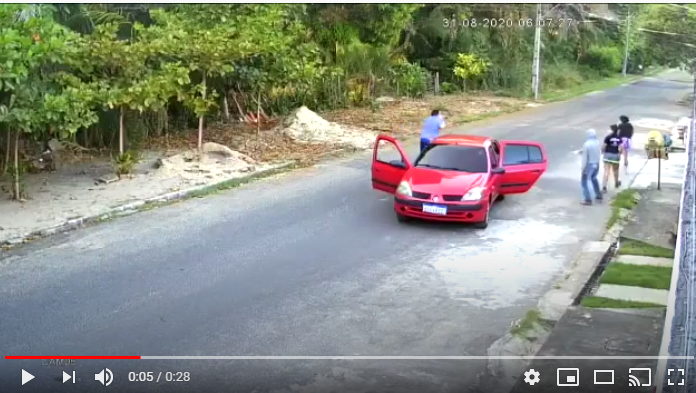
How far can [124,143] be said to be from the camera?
46.1ft

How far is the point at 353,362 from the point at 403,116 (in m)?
13.6

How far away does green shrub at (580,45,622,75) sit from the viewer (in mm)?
8680

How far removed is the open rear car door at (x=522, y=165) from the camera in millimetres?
10406

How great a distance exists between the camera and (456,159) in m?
10.0

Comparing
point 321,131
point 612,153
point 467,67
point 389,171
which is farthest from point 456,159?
point 467,67

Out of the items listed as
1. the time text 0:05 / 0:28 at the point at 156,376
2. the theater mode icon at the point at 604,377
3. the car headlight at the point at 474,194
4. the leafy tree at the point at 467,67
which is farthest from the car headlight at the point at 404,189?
the leafy tree at the point at 467,67

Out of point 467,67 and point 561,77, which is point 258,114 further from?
point 561,77

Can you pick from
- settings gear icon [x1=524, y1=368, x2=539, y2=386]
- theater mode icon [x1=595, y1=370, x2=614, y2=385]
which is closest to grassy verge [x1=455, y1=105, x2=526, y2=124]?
settings gear icon [x1=524, y1=368, x2=539, y2=386]

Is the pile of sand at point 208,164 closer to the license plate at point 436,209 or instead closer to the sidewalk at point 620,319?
the license plate at point 436,209

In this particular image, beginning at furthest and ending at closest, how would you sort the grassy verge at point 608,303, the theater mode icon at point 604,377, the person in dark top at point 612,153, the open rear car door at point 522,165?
the person in dark top at point 612,153 < the open rear car door at point 522,165 < the grassy verge at point 608,303 < the theater mode icon at point 604,377

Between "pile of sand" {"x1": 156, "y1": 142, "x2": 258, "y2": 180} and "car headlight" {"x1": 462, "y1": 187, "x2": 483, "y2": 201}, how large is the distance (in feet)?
15.7

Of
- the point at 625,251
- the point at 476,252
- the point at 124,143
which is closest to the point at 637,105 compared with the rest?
the point at 625,251

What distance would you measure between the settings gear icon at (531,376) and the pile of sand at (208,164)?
8.54m

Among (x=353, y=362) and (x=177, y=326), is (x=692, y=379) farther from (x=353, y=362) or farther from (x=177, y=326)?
(x=177, y=326)
